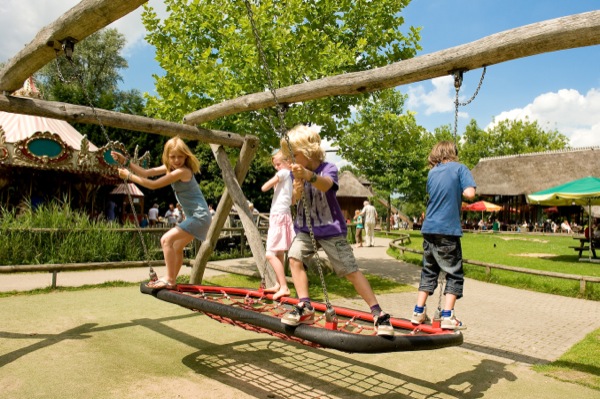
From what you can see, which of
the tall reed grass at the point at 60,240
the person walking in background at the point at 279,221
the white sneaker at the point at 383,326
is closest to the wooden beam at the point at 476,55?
the person walking in background at the point at 279,221

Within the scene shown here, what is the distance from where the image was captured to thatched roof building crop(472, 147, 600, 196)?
3825cm

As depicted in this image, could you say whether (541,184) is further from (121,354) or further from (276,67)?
(121,354)

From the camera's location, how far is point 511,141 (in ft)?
176

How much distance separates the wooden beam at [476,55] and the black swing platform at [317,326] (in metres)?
2.13

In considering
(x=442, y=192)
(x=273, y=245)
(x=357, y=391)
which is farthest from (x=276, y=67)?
(x=357, y=391)

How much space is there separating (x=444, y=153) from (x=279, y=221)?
223 cm

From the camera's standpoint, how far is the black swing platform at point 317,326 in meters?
2.74

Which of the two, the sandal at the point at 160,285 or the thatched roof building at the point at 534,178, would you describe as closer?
the sandal at the point at 160,285

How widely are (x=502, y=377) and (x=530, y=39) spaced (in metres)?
2.87

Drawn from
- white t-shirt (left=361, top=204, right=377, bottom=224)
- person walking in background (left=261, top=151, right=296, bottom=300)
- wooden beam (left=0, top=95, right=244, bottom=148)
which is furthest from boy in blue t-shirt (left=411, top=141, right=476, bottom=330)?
white t-shirt (left=361, top=204, right=377, bottom=224)

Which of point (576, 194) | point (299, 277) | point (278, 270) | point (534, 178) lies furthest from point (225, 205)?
point (534, 178)

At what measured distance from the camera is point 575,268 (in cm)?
1265

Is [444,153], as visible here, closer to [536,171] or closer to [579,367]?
[579,367]

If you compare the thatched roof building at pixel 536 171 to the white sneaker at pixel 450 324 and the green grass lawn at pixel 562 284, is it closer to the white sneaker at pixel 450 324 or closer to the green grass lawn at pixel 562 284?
the green grass lawn at pixel 562 284
